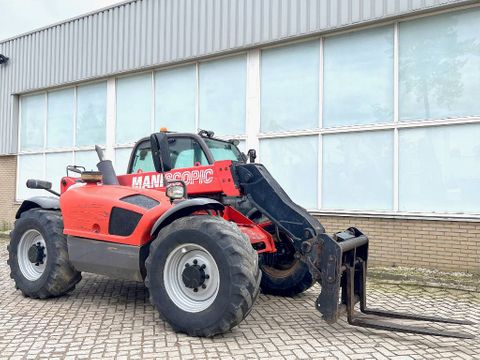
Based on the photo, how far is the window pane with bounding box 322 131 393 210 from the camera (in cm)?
875

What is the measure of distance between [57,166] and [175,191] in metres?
10.8

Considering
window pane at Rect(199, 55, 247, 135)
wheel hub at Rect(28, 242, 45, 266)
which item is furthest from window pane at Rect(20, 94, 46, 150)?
wheel hub at Rect(28, 242, 45, 266)

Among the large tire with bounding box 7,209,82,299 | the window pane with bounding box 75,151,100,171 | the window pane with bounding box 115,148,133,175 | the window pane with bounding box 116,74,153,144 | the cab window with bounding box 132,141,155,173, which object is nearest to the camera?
the large tire with bounding box 7,209,82,299

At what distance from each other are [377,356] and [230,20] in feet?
27.7

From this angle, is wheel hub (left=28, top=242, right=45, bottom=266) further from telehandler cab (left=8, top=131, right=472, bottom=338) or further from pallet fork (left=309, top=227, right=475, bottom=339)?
pallet fork (left=309, top=227, right=475, bottom=339)

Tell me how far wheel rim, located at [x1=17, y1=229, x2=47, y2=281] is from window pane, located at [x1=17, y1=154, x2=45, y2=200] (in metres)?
9.12

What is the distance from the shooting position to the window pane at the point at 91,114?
1342 centimetres

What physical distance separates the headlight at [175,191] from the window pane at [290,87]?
5.17 metres

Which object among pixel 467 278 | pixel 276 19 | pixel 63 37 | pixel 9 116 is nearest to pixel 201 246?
pixel 467 278

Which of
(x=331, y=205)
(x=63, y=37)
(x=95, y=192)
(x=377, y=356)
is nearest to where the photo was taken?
(x=377, y=356)

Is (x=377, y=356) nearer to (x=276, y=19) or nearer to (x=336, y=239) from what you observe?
(x=336, y=239)

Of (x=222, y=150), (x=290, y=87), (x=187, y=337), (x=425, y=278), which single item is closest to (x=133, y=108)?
(x=290, y=87)

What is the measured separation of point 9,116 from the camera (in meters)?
15.5

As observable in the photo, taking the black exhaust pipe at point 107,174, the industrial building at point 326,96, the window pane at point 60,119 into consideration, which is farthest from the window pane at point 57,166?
the black exhaust pipe at point 107,174
